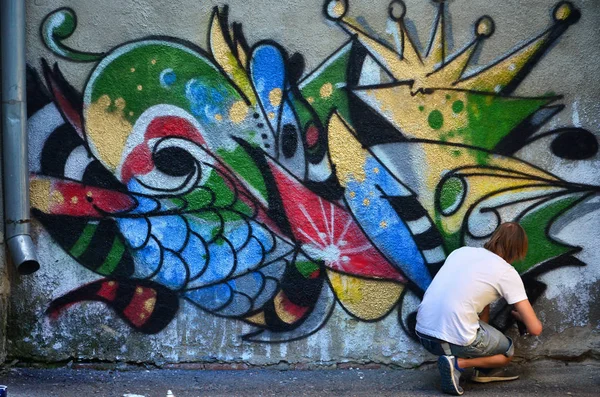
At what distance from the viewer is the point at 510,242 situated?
197 inches

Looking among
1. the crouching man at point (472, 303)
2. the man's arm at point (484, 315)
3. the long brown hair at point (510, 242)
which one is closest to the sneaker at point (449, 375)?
the crouching man at point (472, 303)

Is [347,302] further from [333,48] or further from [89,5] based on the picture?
[89,5]

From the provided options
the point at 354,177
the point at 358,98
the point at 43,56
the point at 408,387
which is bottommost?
the point at 408,387

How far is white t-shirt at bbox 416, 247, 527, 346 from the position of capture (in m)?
4.97

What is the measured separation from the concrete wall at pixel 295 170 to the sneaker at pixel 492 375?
0.63 ft

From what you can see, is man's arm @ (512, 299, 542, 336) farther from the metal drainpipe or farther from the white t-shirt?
the metal drainpipe

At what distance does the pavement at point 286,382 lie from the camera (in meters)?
5.07

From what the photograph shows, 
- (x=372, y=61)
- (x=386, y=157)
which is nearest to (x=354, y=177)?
(x=386, y=157)

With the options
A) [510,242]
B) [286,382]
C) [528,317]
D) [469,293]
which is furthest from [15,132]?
[528,317]

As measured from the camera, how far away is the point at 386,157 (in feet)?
17.6

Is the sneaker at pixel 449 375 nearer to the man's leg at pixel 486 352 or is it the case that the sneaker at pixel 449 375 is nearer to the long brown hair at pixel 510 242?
the man's leg at pixel 486 352

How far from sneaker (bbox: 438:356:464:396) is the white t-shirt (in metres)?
0.11

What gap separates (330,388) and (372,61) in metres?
2.00

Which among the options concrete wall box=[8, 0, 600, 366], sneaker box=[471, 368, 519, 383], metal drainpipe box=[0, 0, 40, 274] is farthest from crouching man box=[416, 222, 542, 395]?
metal drainpipe box=[0, 0, 40, 274]
